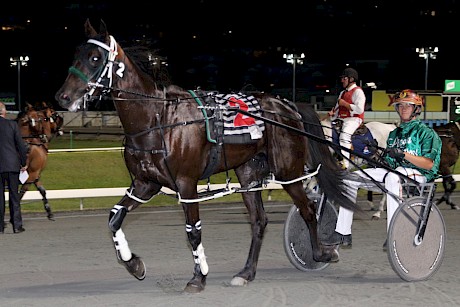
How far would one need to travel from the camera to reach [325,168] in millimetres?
8477

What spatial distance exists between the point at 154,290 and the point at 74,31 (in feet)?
218

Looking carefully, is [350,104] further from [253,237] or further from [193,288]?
[193,288]

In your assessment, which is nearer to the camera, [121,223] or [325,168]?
[121,223]

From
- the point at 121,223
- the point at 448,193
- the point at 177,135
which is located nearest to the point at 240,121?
the point at 177,135

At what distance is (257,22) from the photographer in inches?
2869

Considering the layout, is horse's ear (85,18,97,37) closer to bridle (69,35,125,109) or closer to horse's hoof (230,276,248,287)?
bridle (69,35,125,109)

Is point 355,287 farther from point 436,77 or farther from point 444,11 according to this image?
point 444,11

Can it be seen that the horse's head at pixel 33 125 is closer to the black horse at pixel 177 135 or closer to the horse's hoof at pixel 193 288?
the black horse at pixel 177 135

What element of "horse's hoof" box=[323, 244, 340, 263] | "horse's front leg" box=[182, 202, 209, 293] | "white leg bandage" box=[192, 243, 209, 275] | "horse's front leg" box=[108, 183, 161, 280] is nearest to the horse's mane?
"horse's front leg" box=[108, 183, 161, 280]

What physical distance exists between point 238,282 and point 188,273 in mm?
887

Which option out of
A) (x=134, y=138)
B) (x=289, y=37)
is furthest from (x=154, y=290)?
(x=289, y=37)

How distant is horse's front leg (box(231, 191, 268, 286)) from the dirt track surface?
114mm

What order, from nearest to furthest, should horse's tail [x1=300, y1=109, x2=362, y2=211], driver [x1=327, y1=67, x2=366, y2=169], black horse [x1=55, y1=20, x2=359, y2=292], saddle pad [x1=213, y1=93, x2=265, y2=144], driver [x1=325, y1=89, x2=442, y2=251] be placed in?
1. black horse [x1=55, y1=20, x2=359, y2=292]
2. saddle pad [x1=213, y1=93, x2=265, y2=144]
3. driver [x1=325, y1=89, x2=442, y2=251]
4. horse's tail [x1=300, y1=109, x2=362, y2=211]
5. driver [x1=327, y1=67, x2=366, y2=169]

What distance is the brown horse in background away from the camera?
1388 cm
